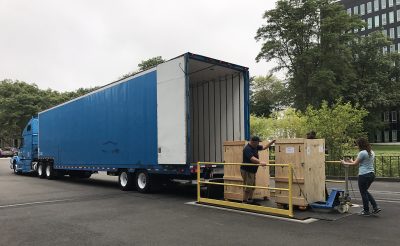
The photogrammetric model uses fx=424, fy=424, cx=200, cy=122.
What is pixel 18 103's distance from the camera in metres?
55.7

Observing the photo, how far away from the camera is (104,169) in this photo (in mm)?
15570

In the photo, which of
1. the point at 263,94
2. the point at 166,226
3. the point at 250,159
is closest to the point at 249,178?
the point at 250,159

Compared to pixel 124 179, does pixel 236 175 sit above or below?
above

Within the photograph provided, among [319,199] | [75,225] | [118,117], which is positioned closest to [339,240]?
[319,199]

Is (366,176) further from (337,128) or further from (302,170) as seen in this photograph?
(337,128)

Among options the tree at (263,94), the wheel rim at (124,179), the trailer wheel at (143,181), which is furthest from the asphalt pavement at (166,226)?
the tree at (263,94)

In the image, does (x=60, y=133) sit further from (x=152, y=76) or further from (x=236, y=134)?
(x=236, y=134)

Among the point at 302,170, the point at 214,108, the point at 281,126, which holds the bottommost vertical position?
the point at 302,170

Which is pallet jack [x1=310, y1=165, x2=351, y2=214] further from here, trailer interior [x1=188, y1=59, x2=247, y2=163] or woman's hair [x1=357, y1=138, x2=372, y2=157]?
trailer interior [x1=188, y1=59, x2=247, y2=163]

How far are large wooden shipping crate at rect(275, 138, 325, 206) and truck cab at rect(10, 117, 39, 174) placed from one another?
17316 millimetres

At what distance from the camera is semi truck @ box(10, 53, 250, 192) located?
11820mm

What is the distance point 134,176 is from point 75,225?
575 cm

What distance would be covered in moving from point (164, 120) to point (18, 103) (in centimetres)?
4911

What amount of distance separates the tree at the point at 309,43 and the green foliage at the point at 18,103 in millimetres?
24875
